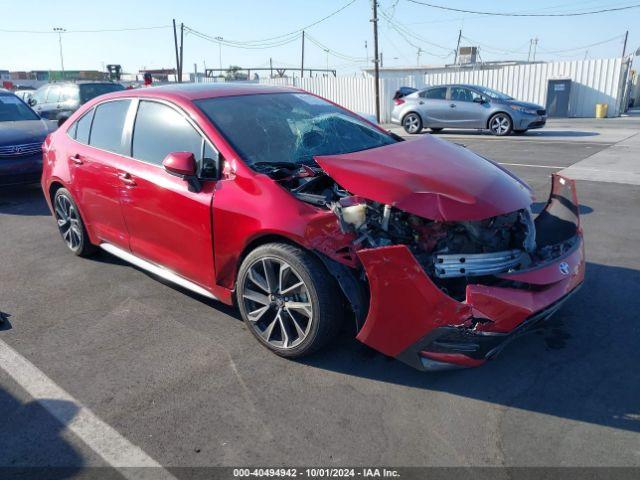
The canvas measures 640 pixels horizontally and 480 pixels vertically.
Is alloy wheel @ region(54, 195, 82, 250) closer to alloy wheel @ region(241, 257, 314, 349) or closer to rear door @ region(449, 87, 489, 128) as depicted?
alloy wheel @ region(241, 257, 314, 349)

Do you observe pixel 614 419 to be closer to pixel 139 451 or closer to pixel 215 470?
pixel 215 470

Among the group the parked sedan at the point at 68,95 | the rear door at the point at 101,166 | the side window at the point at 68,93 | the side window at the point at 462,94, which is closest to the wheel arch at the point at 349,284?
the rear door at the point at 101,166

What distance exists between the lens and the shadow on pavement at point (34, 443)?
2.39 metres

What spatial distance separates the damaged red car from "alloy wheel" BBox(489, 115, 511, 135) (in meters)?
12.0

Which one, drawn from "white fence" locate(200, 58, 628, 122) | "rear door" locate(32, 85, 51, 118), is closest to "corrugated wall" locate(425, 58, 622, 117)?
"white fence" locate(200, 58, 628, 122)

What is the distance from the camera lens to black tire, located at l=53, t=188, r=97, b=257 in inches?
194

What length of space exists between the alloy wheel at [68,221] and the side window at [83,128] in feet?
2.16

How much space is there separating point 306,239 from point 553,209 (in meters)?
2.12

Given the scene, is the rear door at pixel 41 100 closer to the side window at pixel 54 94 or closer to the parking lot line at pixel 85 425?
the side window at pixel 54 94

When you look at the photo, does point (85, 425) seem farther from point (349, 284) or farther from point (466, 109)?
point (466, 109)

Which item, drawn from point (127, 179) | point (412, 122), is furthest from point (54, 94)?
point (127, 179)

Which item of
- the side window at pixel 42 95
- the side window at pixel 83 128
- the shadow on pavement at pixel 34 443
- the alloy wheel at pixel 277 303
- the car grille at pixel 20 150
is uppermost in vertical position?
the side window at pixel 42 95

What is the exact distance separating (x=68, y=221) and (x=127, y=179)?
166 cm

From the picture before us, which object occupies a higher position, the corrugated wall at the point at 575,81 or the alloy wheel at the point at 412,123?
the corrugated wall at the point at 575,81
